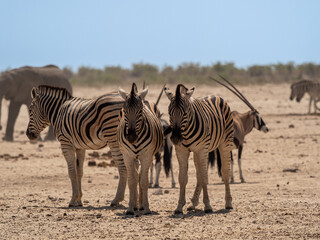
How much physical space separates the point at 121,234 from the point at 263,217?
2.15 meters

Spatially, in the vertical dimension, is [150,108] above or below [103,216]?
above

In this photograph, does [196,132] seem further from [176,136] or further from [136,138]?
[136,138]

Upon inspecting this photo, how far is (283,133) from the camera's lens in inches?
898

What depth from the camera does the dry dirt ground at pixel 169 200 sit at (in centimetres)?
878

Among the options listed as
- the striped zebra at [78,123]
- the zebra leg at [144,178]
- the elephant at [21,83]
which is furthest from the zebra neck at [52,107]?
the elephant at [21,83]

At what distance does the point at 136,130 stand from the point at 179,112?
0.65m

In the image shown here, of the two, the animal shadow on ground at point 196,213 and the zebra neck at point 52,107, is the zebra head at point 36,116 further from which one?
the animal shadow on ground at point 196,213

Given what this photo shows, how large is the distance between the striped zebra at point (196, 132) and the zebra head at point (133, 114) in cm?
44

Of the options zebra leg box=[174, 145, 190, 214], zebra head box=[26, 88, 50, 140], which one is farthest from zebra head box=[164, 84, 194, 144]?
zebra head box=[26, 88, 50, 140]

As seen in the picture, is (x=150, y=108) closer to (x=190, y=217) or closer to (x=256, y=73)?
(x=190, y=217)

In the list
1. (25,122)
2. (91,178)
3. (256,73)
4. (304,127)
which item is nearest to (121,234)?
(91,178)

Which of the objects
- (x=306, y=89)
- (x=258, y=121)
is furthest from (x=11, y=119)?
(x=306, y=89)

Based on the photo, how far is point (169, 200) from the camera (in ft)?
38.8

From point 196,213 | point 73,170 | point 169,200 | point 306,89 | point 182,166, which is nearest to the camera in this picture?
point 182,166
